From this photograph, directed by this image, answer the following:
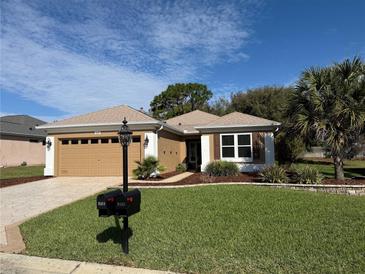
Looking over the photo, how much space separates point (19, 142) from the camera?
29719 millimetres

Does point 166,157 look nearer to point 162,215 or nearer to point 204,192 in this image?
point 204,192

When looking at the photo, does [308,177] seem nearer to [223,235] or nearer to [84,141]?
[223,235]

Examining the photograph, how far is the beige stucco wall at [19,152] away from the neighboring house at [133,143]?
12.5 metres

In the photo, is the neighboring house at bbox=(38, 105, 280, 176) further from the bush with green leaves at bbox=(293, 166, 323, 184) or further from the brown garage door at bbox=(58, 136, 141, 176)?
the bush with green leaves at bbox=(293, 166, 323, 184)

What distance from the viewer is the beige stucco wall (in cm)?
2770

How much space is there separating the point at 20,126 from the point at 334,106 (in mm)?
29800

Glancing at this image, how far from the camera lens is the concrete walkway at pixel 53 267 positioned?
192 inches

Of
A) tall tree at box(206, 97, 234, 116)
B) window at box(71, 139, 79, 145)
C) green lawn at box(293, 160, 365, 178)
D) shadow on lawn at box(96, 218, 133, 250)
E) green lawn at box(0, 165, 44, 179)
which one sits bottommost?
shadow on lawn at box(96, 218, 133, 250)

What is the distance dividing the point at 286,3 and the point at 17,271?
1294cm

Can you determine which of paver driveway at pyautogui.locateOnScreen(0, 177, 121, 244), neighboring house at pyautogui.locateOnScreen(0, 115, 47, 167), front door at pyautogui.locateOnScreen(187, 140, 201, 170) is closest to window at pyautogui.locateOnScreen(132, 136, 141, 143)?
paver driveway at pyautogui.locateOnScreen(0, 177, 121, 244)

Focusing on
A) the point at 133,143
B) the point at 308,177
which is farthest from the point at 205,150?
the point at 308,177

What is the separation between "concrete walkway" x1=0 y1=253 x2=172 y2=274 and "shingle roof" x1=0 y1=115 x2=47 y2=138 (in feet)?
81.0

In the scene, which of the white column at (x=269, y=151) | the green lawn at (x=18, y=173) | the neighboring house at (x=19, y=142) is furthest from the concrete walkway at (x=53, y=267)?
the neighboring house at (x=19, y=142)

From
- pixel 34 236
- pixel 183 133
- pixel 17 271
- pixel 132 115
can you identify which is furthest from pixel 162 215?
pixel 183 133
